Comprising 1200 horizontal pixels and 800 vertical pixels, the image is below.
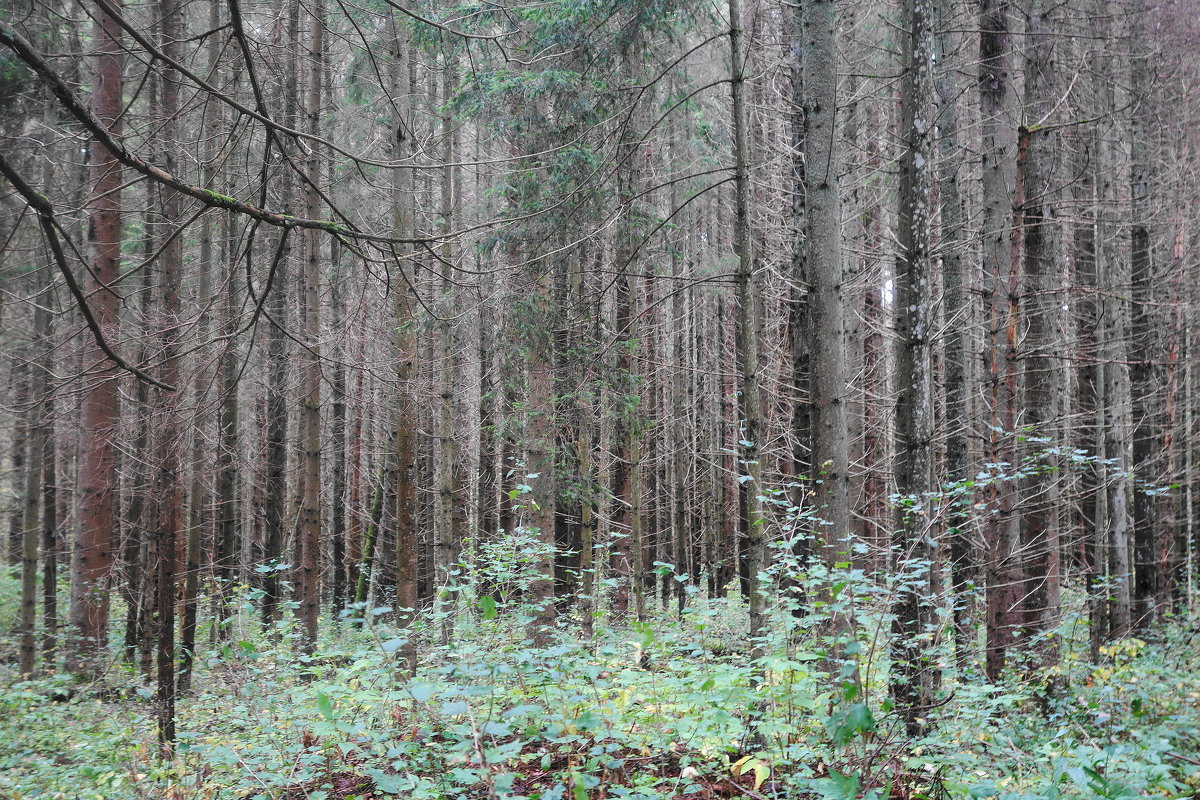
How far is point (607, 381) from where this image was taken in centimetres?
1048

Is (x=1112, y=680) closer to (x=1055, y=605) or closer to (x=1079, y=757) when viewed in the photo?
(x=1055, y=605)

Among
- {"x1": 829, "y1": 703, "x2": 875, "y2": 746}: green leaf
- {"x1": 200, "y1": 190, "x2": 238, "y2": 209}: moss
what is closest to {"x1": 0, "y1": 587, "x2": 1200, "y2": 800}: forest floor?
{"x1": 829, "y1": 703, "x2": 875, "y2": 746}: green leaf

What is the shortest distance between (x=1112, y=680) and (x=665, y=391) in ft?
44.7

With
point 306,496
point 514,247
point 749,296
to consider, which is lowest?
point 306,496

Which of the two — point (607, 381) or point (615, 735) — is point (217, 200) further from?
point (607, 381)

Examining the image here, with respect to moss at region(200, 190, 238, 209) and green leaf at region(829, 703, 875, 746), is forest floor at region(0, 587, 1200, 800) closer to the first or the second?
green leaf at region(829, 703, 875, 746)

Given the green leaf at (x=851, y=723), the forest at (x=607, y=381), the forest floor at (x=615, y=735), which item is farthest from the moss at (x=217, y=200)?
the green leaf at (x=851, y=723)

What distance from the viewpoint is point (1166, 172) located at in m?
11.4

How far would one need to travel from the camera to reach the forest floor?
3422mm

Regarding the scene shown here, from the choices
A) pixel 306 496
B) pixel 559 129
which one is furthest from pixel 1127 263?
pixel 306 496

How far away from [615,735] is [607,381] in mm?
7016

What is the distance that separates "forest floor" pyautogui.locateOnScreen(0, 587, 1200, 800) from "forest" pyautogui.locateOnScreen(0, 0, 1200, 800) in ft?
0.19

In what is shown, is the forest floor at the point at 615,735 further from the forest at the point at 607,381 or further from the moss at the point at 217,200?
the moss at the point at 217,200

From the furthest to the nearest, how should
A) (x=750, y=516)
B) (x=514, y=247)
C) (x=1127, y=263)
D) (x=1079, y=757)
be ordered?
(x=1127, y=263) < (x=514, y=247) < (x=750, y=516) < (x=1079, y=757)
